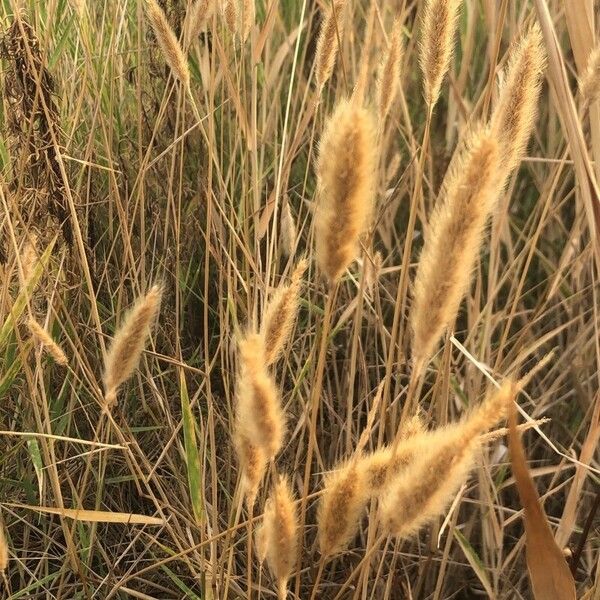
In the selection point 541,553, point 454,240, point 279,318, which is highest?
point 454,240

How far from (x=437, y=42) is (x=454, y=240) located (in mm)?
283

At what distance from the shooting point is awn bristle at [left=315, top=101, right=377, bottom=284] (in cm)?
59

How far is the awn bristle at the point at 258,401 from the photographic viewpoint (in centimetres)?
63

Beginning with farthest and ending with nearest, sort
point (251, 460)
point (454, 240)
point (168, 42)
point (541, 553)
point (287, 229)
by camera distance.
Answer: point (287, 229), point (168, 42), point (541, 553), point (251, 460), point (454, 240)

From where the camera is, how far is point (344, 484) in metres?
0.66

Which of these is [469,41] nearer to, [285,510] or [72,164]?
[72,164]

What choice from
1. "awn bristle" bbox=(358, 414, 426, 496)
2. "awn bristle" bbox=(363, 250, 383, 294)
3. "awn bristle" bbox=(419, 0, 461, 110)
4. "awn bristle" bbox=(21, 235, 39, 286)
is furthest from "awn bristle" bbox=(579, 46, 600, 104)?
"awn bristle" bbox=(21, 235, 39, 286)

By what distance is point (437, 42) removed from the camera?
793 mm

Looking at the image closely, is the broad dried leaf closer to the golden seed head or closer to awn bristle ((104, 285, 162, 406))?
the golden seed head

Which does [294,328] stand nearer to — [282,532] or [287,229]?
[287,229]

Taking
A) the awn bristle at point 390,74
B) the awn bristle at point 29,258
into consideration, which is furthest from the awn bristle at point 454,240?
the awn bristle at point 29,258

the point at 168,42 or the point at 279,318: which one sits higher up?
the point at 168,42

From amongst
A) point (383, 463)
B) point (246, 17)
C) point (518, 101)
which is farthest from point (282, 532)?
point (246, 17)

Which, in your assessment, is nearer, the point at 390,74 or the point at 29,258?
the point at 390,74
